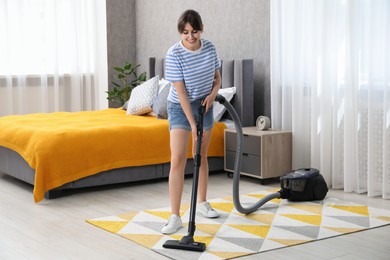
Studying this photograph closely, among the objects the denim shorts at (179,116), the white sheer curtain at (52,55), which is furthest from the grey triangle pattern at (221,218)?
the white sheer curtain at (52,55)

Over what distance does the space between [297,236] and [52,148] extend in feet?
6.47

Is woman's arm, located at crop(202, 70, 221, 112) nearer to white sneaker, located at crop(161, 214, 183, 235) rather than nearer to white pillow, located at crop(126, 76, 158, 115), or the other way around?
white sneaker, located at crop(161, 214, 183, 235)

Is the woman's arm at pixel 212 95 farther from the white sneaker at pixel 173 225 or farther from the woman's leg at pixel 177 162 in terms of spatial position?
the white sneaker at pixel 173 225

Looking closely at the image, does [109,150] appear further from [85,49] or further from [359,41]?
[85,49]

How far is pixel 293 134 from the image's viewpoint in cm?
534

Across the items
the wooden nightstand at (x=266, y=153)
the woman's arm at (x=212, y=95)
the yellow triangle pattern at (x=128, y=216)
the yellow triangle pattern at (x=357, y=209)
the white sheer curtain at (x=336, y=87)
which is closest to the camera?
the woman's arm at (x=212, y=95)

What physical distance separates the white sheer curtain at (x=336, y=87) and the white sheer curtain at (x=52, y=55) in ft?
9.44

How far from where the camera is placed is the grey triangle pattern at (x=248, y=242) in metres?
3.42

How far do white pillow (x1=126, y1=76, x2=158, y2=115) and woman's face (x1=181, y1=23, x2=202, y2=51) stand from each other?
2362 mm

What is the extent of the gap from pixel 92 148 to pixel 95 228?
43.5 inches

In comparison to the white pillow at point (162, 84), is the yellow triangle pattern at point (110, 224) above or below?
below

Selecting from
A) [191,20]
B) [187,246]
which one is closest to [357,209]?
[187,246]

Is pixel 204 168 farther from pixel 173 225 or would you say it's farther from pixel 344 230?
pixel 344 230

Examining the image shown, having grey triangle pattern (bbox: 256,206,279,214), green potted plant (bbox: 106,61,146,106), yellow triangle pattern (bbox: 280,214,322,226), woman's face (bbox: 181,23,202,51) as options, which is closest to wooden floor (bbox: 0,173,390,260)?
yellow triangle pattern (bbox: 280,214,322,226)
